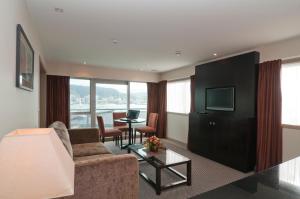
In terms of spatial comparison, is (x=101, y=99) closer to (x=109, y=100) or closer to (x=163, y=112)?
(x=109, y=100)

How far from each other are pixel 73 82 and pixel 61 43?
230 centimetres

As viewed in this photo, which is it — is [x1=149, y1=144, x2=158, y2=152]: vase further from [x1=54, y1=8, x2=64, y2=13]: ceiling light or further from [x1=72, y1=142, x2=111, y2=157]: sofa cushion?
[x1=54, y1=8, x2=64, y2=13]: ceiling light

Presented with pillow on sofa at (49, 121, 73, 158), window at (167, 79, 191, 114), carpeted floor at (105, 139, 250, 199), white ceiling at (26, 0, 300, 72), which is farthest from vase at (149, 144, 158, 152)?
window at (167, 79, 191, 114)

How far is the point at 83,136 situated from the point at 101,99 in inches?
97.9

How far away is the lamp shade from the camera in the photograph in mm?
693

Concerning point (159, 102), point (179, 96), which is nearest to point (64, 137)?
point (179, 96)

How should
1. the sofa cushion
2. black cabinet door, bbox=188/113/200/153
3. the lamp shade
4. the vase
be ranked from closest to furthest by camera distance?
the lamp shade, the sofa cushion, the vase, black cabinet door, bbox=188/113/200/153

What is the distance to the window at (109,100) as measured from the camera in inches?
234

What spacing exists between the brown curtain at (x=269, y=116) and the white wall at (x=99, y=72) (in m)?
3.88

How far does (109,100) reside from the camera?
6.08 meters

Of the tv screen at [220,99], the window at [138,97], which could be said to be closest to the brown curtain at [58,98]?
the window at [138,97]

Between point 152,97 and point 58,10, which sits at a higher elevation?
point 58,10

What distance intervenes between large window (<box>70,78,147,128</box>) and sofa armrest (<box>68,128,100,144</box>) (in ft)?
7.07

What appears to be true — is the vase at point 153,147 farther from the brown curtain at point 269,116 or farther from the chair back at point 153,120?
the chair back at point 153,120
